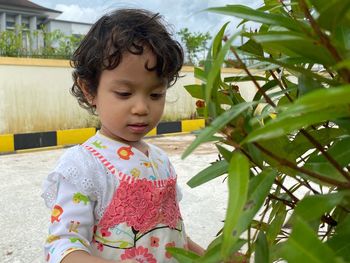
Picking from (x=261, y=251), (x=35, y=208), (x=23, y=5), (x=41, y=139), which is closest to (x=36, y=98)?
(x=41, y=139)

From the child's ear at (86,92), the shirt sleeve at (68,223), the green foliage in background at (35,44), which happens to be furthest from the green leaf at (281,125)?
the green foliage in background at (35,44)

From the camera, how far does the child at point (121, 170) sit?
2.49ft

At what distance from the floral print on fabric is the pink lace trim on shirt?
3cm

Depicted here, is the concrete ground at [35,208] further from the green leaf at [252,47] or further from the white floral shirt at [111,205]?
the green leaf at [252,47]

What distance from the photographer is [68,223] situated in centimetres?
71

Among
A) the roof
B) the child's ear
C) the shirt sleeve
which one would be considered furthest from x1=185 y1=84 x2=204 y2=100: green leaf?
the roof

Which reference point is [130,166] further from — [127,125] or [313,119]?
[313,119]

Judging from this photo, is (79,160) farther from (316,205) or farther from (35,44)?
(35,44)

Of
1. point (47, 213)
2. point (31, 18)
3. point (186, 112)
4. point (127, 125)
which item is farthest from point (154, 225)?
point (31, 18)

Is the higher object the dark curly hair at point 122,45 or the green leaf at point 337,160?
the dark curly hair at point 122,45

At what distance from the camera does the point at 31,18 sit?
43.1 feet

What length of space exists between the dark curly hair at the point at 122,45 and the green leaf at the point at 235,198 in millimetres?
557

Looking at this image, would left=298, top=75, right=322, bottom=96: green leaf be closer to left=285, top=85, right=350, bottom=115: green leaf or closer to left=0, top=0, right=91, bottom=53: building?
left=285, top=85, right=350, bottom=115: green leaf

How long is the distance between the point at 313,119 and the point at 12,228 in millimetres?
1975
